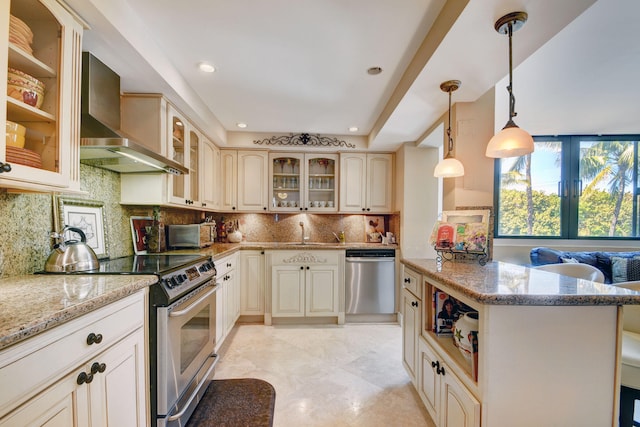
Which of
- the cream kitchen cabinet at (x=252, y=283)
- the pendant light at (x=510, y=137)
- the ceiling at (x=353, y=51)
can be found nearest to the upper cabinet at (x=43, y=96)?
the ceiling at (x=353, y=51)

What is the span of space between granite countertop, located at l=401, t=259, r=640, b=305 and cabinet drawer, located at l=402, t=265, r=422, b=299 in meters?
0.20

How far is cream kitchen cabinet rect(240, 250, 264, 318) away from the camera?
337cm

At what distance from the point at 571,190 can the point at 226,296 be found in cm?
468

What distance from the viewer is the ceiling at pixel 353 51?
55.7 inches

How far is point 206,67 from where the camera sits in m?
2.08


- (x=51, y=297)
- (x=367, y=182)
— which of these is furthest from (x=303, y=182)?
(x=51, y=297)

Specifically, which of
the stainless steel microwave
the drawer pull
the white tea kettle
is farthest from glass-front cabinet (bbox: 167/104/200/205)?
the drawer pull

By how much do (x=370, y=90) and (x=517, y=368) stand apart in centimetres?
223

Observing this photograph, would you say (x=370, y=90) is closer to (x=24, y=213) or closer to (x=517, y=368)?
(x=517, y=368)

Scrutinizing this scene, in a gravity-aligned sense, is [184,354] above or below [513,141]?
below

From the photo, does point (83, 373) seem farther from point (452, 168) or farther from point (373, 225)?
point (373, 225)

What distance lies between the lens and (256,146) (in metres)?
3.70

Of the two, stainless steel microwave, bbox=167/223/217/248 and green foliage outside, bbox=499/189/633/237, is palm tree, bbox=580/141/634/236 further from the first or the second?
stainless steel microwave, bbox=167/223/217/248

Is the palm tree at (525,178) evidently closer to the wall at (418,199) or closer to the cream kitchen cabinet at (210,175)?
the wall at (418,199)
